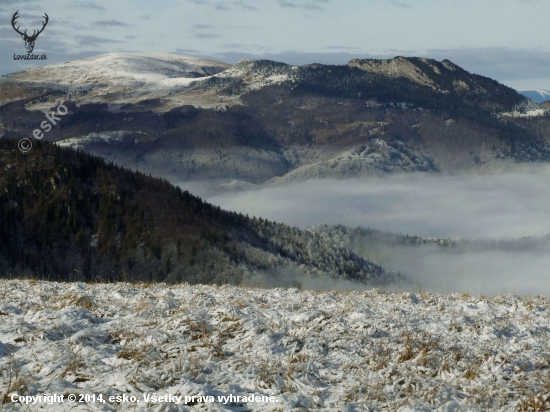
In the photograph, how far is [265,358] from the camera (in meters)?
11.4

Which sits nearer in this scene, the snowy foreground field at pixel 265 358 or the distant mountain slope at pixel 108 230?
the snowy foreground field at pixel 265 358

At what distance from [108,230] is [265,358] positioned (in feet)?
339

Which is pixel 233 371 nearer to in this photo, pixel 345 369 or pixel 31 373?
pixel 345 369

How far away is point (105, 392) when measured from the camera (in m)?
9.66

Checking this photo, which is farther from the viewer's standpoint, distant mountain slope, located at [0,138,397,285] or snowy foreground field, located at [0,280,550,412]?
distant mountain slope, located at [0,138,397,285]

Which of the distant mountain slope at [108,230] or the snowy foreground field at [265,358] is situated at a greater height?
the snowy foreground field at [265,358]

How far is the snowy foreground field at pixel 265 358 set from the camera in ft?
32.3

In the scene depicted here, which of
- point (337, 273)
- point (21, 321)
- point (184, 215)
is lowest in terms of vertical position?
point (337, 273)

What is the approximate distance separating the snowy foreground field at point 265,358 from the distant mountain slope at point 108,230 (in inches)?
3280

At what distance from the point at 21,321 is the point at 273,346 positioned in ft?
19.8

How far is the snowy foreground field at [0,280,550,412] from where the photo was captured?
9.84m

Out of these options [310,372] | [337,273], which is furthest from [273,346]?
[337,273]

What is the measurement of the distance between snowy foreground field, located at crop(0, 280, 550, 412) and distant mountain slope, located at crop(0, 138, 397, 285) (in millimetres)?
83320

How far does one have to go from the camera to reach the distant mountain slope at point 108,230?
10212 cm
